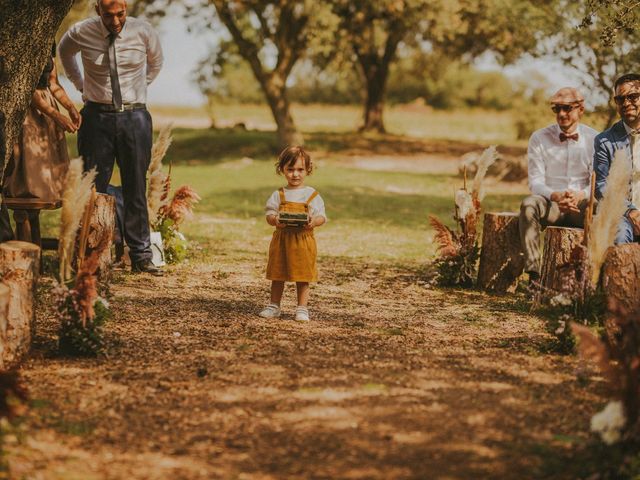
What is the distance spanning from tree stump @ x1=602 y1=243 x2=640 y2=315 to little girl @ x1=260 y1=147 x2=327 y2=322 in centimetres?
217

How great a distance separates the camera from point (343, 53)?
1217 inches

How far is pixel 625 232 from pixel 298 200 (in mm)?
2862

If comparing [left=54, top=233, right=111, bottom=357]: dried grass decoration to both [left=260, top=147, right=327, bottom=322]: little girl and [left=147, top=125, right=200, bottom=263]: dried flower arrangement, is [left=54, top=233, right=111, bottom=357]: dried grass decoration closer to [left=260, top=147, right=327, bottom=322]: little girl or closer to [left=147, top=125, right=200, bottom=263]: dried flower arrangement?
[left=260, top=147, right=327, bottom=322]: little girl

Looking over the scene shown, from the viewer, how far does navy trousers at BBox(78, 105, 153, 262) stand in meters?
8.88

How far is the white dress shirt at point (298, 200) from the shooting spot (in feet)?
24.0

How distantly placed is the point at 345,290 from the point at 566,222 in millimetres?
2212

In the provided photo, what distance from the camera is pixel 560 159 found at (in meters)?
8.88

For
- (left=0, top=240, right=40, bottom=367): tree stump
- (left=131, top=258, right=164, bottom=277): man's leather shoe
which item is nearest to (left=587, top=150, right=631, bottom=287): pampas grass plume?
(left=0, top=240, right=40, bottom=367): tree stump

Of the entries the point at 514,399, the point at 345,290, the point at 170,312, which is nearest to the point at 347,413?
the point at 514,399

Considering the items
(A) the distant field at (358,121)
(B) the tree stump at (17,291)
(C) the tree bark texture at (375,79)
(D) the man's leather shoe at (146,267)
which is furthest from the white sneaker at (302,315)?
(A) the distant field at (358,121)

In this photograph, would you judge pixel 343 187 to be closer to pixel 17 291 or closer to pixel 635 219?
pixel 635 219

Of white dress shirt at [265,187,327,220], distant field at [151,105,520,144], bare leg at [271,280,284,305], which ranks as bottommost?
bare leg at [271,280,284,305]

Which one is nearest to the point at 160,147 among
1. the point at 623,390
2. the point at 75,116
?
the point at 75,116

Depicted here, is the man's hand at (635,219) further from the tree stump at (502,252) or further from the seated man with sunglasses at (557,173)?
the tree stump at (502,252)
